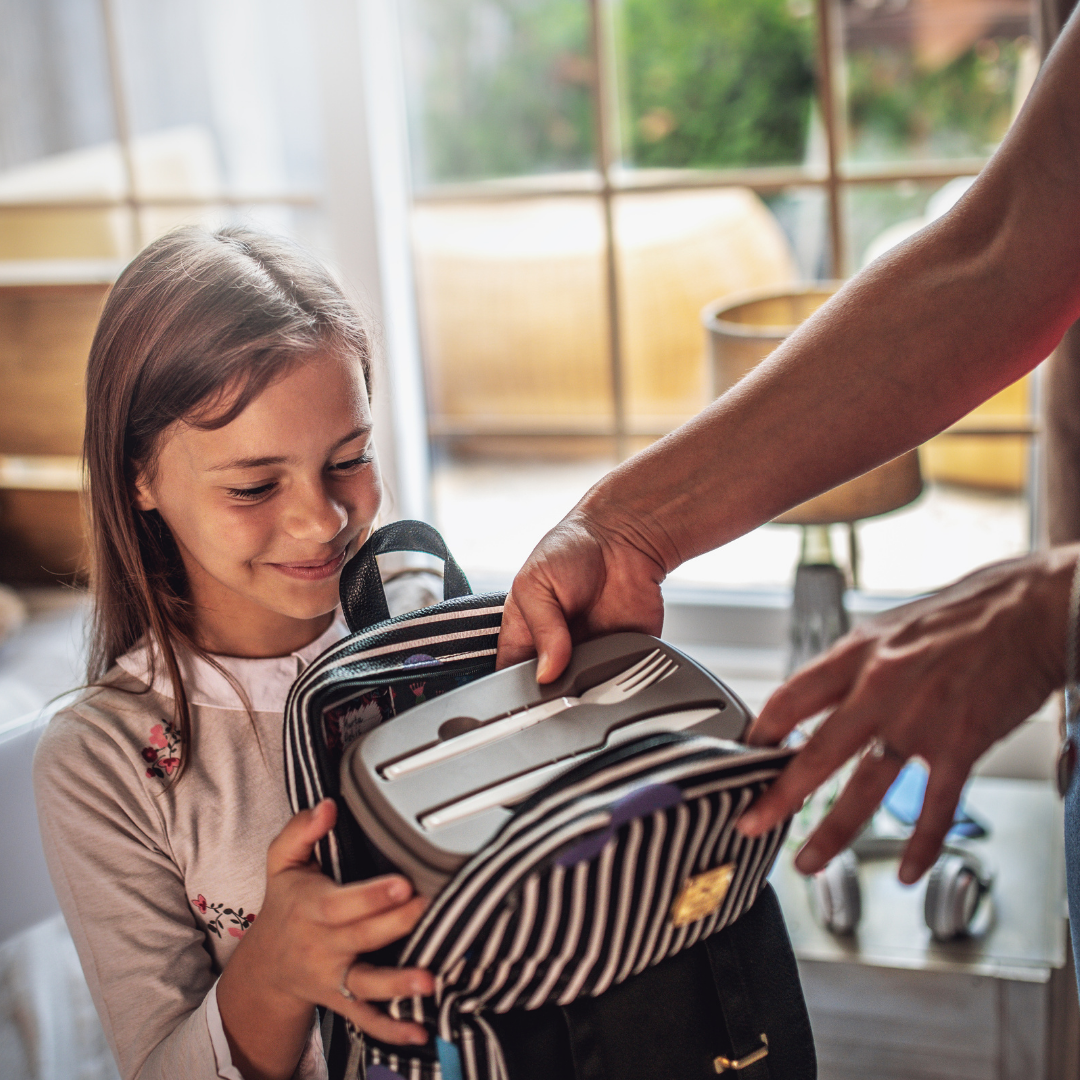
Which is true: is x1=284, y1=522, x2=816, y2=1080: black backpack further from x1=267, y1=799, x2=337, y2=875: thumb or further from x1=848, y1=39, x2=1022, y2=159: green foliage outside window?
x1=848, y1=39, x2=1022, y2=159: green foliage outside window

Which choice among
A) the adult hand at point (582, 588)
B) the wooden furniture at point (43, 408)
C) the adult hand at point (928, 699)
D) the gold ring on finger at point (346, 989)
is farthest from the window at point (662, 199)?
the gold ring on finger at point (346, 989)

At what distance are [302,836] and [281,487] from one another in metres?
0.31

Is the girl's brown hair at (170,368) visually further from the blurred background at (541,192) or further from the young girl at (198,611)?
the blurred background at (541,192)

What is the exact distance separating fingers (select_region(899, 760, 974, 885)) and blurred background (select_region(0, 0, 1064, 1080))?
922mm

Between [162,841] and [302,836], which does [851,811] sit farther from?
[162,841]

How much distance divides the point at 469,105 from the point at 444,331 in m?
0.35

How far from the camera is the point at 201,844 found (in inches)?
33.3

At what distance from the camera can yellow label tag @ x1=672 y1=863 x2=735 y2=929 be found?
1.84 feet

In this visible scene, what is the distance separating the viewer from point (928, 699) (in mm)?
577

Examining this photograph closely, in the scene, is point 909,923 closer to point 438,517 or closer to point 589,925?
point 589,925

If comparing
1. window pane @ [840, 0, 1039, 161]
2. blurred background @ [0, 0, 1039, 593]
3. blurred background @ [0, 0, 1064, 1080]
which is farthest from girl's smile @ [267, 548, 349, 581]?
window pane @ [840, 0, 1039, 161]

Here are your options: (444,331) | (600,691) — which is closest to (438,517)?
(444,331)

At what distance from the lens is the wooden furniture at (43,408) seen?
1998 millimetres

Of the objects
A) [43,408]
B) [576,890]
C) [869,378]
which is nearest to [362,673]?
[576,890]
